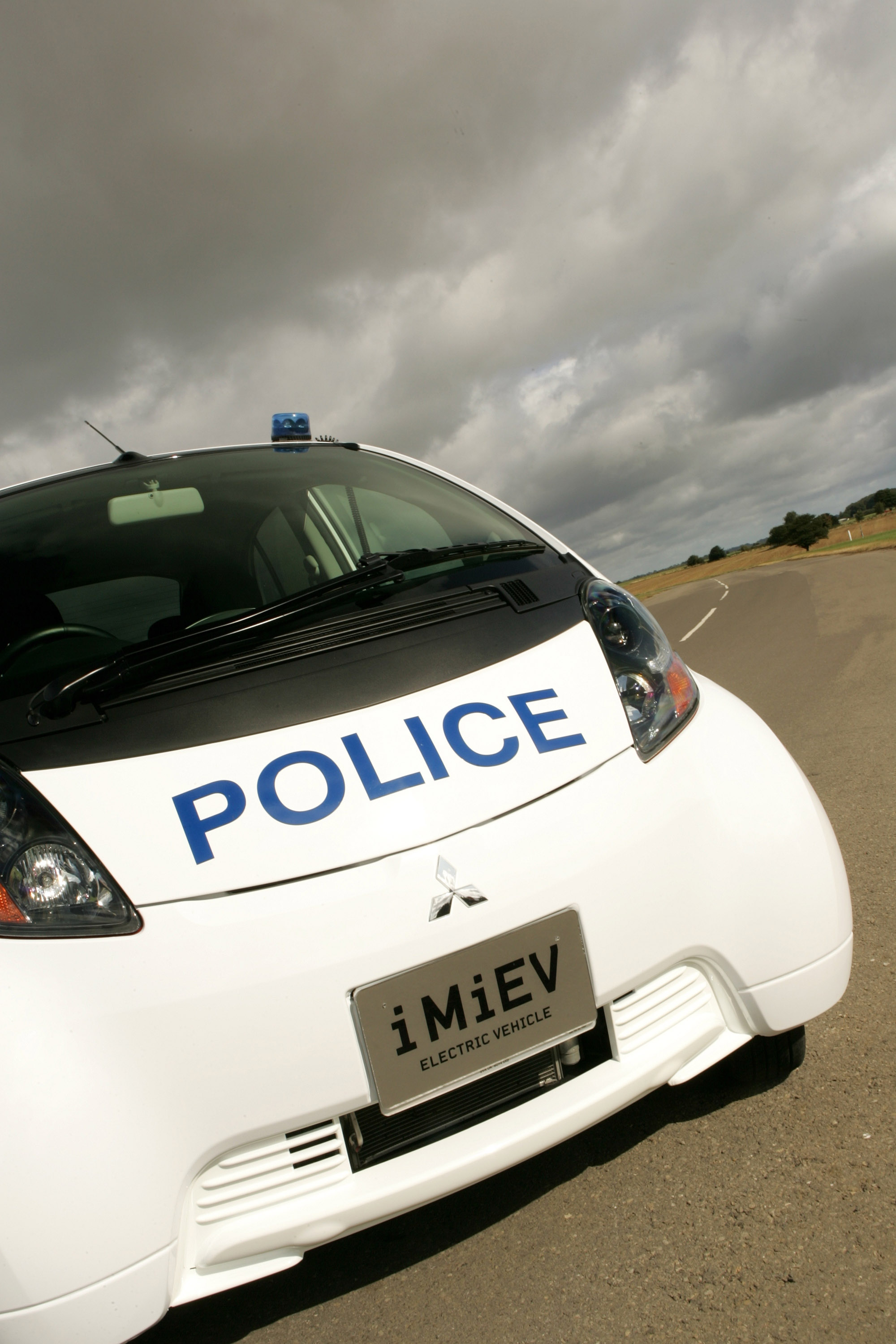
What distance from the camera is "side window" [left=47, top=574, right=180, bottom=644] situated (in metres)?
2.09

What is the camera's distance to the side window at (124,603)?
2092 millimetres

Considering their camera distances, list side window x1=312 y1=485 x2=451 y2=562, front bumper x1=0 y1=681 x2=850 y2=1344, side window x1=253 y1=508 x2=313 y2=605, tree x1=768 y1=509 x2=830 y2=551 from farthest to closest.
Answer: tree x1=768 y1=509 x2=830 y2=551 < side window x1=312 y1=485 x2=451 y2=562 < side window x1=253 y1=508 x2=313 y2=605 < front bumper x1=0 y1=681 x2=850 y2=1344

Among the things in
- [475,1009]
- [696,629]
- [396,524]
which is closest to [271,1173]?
[475,1009]

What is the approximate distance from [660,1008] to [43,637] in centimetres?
147

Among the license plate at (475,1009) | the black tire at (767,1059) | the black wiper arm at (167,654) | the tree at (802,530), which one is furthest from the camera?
the tree at (802,530)

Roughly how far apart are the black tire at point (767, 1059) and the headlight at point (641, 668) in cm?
70

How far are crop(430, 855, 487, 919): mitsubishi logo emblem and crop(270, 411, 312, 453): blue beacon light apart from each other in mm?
1910

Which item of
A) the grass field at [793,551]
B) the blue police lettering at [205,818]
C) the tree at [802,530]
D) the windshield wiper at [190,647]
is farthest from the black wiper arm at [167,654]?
the tree at [802,530]

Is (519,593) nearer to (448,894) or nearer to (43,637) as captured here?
(448,894)

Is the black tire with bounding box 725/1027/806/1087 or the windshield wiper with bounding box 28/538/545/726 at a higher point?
the windshield wiper with bounding box 28/538/545/726

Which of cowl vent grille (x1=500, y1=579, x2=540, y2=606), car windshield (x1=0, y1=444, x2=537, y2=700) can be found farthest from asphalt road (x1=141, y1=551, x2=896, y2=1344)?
car windshield (x1=0, y1=444, x2=537, y2=700)

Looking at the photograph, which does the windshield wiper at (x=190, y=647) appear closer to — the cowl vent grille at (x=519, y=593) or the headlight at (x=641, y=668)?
the cowl vent grille at (x=519, y=593)

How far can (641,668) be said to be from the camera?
1838 mm

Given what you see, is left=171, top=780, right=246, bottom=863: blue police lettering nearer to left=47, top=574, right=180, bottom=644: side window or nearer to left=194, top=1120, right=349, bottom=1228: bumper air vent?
left=194, top=1120, right=349, bottom=1228: bumper air vent
